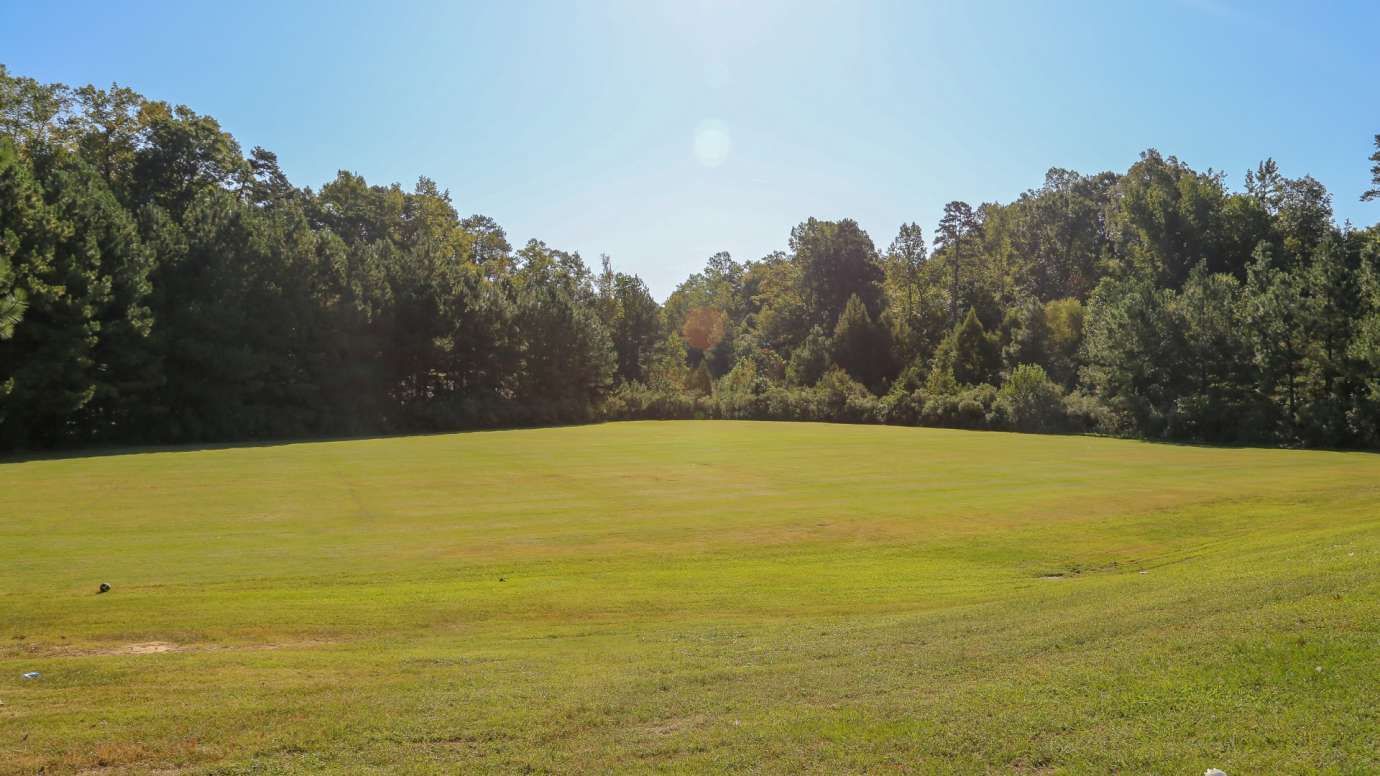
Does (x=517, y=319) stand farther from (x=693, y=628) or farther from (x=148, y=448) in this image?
(x=693, y=628)

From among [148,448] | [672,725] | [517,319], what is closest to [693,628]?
[672,725]

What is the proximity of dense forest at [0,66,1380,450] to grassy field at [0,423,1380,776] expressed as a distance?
2466 centimetres

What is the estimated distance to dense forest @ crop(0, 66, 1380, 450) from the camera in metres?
48.3

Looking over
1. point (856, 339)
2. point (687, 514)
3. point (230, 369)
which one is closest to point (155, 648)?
point (687, 514)

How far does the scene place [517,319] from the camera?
7725 cm

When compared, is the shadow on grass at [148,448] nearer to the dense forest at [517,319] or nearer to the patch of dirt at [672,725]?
the dense forest at [517,319]

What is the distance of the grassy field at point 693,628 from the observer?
6598mm

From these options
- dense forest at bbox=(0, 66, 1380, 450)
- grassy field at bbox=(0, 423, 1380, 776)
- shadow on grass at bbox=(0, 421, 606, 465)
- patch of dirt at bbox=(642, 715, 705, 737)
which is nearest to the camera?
grassy field at bbox=(0, 423, 1380, 776)

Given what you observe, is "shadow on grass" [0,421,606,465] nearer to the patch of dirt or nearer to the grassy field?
the grassy field

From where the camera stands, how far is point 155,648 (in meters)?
10.7

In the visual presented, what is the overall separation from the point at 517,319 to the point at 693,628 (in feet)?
221

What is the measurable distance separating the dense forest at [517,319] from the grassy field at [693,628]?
24.7 meters

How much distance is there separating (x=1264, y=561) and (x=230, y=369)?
2242 inches

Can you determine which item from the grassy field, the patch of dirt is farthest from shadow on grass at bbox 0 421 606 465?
the patch of dirt
